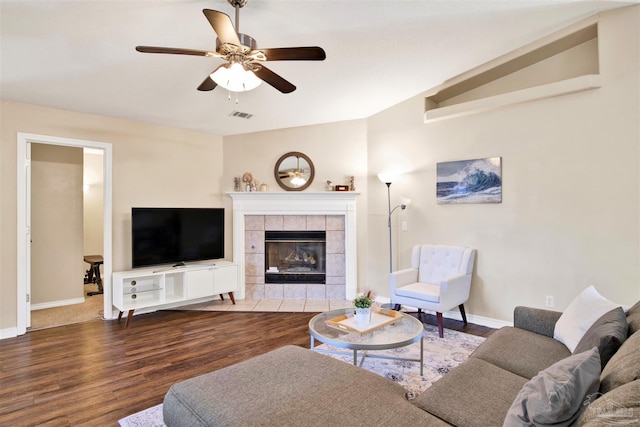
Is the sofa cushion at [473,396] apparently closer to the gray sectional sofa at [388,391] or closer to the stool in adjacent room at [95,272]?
the gray sectional sofa at [388,391]

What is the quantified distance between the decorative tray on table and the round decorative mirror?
2.69 m

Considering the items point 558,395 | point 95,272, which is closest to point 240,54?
point 558,395

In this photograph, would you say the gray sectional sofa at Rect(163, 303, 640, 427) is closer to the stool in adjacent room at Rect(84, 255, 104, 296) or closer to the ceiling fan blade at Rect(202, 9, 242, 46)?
the ceiling fan blade at Rect(202, 9, 242, 46)

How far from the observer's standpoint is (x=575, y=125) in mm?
3311

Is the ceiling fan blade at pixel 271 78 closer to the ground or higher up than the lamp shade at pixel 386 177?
higher up

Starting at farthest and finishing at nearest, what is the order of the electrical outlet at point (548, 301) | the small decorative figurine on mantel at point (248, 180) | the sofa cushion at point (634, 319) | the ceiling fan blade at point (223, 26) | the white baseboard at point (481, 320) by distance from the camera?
the small decorative figurine on mantel at point (248, 180)
the white baseboard at point (481, 320)
the electrical outlet at point (548, 301)
the ceiling fan blade at point (223, 26)
the sofa cushion at point (634, 319)

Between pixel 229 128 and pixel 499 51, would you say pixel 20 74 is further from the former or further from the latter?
pixel 499 51

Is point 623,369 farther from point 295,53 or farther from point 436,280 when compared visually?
point 436,280

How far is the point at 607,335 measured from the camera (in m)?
1.52

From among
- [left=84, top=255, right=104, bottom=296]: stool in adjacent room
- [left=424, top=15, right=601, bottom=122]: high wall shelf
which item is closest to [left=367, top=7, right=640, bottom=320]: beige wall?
[left=424, top=15, right=601, bottom=122]: high wall shelf

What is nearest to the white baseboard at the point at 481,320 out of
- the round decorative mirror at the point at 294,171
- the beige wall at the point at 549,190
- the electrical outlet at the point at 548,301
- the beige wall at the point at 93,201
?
the beige wall at the point at 549,190

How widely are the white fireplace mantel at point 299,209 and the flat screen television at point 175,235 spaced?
290mm

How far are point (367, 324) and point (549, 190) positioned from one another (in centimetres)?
245

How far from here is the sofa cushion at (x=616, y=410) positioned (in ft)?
2.67
